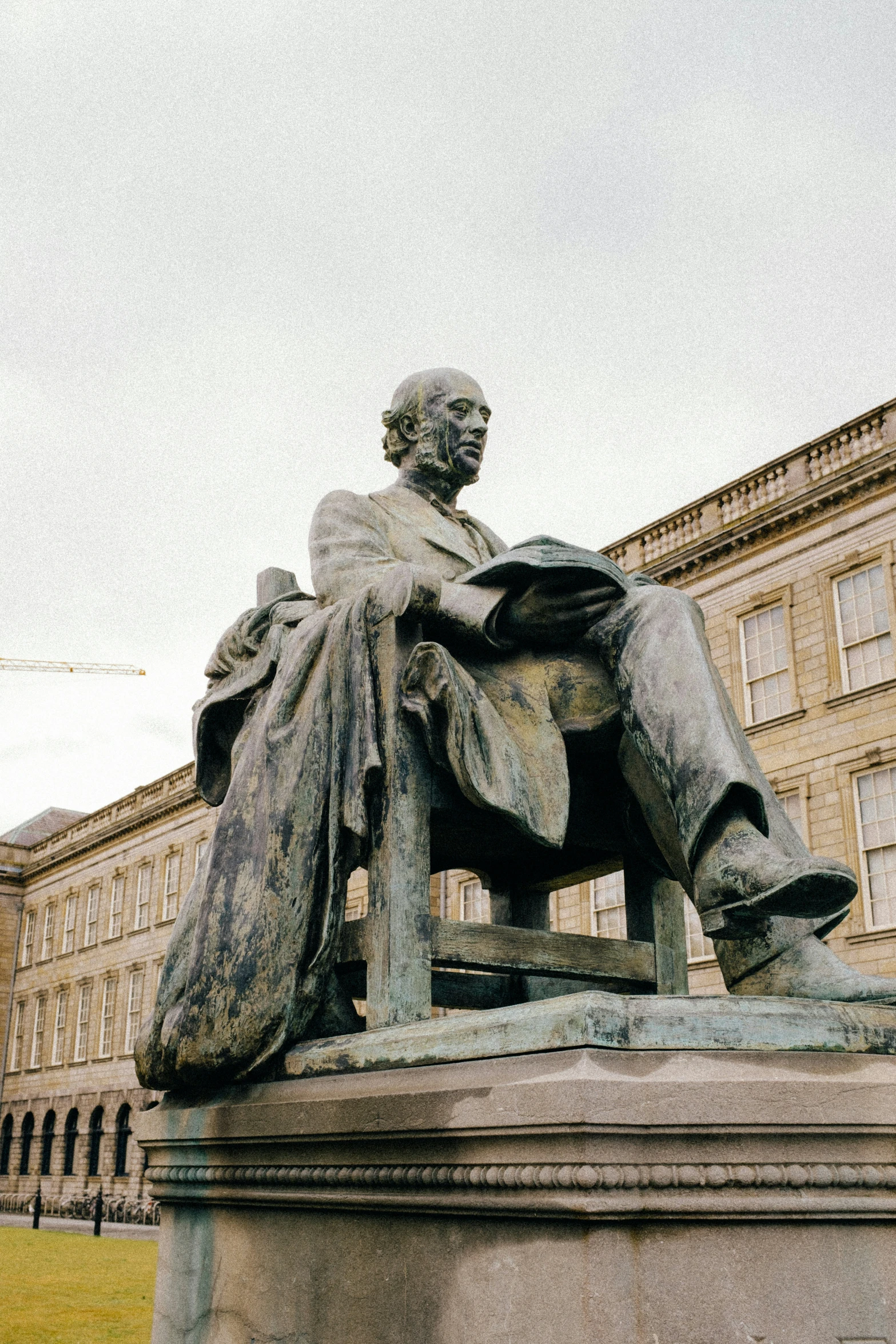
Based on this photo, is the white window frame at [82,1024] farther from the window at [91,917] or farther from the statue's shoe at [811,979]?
the statue's shoe at [811,979]

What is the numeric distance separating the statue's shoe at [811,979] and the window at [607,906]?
18616 millimetres

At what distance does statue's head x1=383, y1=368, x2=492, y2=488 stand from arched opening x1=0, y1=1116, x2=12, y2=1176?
51034mm

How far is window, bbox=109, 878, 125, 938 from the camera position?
44.4 meters

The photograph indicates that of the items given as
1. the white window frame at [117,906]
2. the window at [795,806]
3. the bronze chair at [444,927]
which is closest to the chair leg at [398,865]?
the bronze chair at [444,927]

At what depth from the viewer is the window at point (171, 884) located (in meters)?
40.9

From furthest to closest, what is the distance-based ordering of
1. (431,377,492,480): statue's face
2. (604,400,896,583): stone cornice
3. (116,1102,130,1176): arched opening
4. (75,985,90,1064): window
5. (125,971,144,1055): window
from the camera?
1. (75,985,90,1064): window
2. (125,971,144,1055): window
3. (116,1102,130,1176): arched opening
4. (604,400,896,583): stone cornice
5. (431,377,492,480): statue's face

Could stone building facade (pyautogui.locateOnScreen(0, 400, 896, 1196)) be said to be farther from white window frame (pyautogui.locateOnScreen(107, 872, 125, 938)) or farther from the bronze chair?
white window frame (pyautogui.locateOnScreen(107, 872, 125, 938))

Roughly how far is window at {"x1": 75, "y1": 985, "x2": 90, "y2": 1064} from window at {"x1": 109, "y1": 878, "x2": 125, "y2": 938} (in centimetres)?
280

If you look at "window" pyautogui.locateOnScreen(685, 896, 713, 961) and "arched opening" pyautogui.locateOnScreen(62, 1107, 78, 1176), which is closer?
"window" pyautogui.locateOnScreen(685, 896, 713, 961)

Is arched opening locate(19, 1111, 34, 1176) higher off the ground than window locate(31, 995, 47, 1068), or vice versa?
window locate(31, 995, 47, 1068)

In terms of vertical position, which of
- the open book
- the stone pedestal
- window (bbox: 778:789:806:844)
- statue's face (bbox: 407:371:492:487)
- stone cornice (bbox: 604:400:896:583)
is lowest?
the stone pedestal

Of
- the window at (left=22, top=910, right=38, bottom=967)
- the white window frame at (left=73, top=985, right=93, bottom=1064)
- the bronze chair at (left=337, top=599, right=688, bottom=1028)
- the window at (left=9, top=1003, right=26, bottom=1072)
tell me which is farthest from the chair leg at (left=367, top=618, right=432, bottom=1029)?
the window at (left=22, top=910, right=38, bottom=967)

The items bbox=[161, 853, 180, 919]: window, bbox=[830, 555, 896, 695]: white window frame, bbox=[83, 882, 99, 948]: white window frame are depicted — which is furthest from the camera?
bbox=[83, 882, 99, 948]: white window frame

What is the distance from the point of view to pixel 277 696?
3.16m
